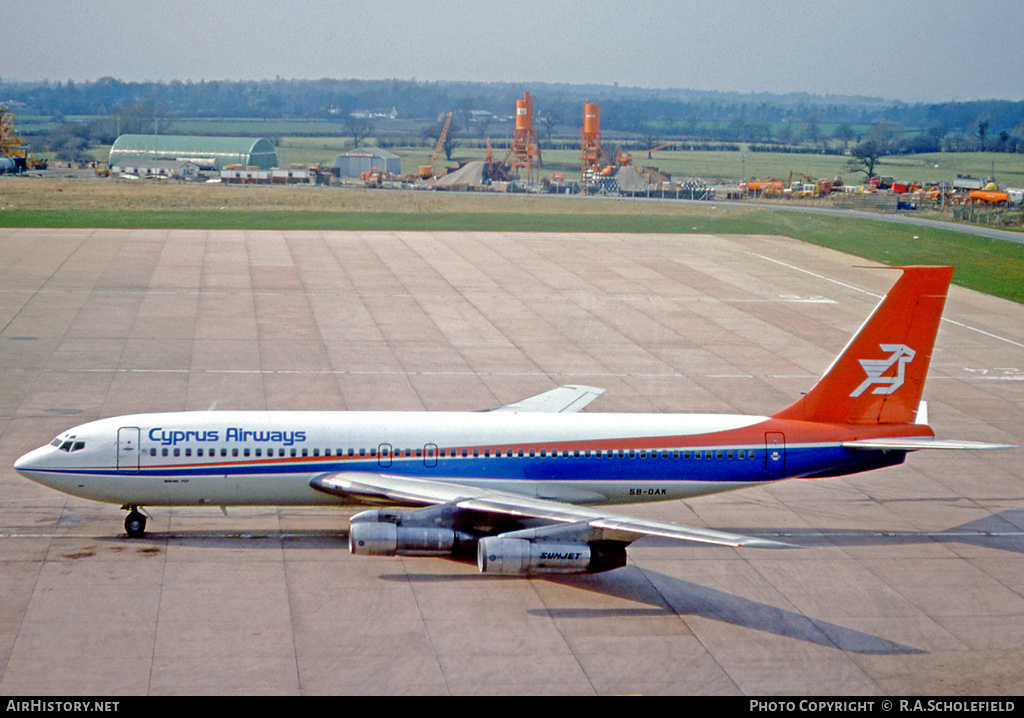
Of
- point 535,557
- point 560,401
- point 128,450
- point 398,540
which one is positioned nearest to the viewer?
point 535,557

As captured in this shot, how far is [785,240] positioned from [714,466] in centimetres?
7969

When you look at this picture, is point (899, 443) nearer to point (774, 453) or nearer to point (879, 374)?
point (879, 374)

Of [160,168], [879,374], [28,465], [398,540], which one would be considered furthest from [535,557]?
[160,168]

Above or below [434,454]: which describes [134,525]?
below

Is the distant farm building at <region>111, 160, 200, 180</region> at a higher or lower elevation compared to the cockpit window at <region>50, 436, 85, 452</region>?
higher

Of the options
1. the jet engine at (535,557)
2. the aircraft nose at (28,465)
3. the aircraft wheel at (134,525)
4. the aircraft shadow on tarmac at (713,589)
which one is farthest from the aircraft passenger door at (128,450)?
the jet engine at (535,557)

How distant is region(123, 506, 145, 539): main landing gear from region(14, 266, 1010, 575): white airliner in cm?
4

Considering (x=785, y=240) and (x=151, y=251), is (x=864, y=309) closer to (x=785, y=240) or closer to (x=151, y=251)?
(x=785, y=240)

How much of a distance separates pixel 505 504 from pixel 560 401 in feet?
33.7

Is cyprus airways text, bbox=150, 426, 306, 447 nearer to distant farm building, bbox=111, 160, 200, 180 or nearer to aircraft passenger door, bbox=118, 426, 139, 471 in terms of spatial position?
aircraft passenger door, bbox=118, 426, 139, 471

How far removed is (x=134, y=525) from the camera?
30.3 m

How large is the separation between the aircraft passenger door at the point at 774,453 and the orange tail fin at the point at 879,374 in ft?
4.40

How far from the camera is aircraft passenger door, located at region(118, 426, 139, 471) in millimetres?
29719

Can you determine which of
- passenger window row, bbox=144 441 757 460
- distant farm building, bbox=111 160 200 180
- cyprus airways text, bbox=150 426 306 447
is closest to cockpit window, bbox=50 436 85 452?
passenger window row, bbox=144 441 757 460
